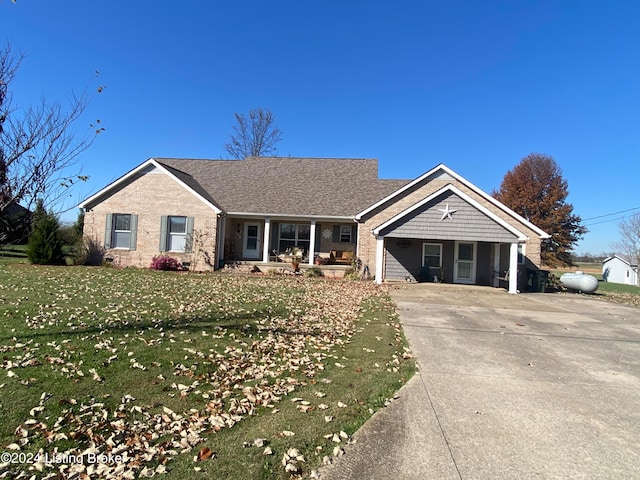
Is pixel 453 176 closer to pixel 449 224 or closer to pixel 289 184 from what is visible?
pixel 449 224

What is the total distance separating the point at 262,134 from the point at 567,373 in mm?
37480

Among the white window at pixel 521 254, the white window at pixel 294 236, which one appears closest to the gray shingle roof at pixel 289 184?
the white window at pixel 294 236

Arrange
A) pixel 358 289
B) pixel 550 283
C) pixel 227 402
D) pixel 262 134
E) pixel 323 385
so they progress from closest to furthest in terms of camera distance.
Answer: pixel 227 402 < pixel 323 385 < pixel 358 289 < pixel 550 283 < pixel 262 134

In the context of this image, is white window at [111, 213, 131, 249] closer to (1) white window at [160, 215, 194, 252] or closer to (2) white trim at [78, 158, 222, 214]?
(2) white trim at [78, 158, 222, 214]

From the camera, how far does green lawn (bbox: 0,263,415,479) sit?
2.98m

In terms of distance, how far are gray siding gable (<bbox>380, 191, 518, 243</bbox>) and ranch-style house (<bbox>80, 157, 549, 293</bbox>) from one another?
0.14 feet

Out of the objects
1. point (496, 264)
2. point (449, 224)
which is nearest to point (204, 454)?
point (449, 224)

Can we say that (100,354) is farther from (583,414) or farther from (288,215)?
(288,215)

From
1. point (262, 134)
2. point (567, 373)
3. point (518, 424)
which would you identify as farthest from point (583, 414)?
point (262, 134)

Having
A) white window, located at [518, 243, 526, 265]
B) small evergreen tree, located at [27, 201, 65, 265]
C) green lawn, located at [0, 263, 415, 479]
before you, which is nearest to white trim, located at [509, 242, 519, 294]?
white window, located at [518, 243, 526, 265]

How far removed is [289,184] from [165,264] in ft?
29.3

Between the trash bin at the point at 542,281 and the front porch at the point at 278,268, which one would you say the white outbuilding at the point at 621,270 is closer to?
the trash bin at the point at 542,281

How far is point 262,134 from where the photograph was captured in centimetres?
3897

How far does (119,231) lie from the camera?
18.8 metres
